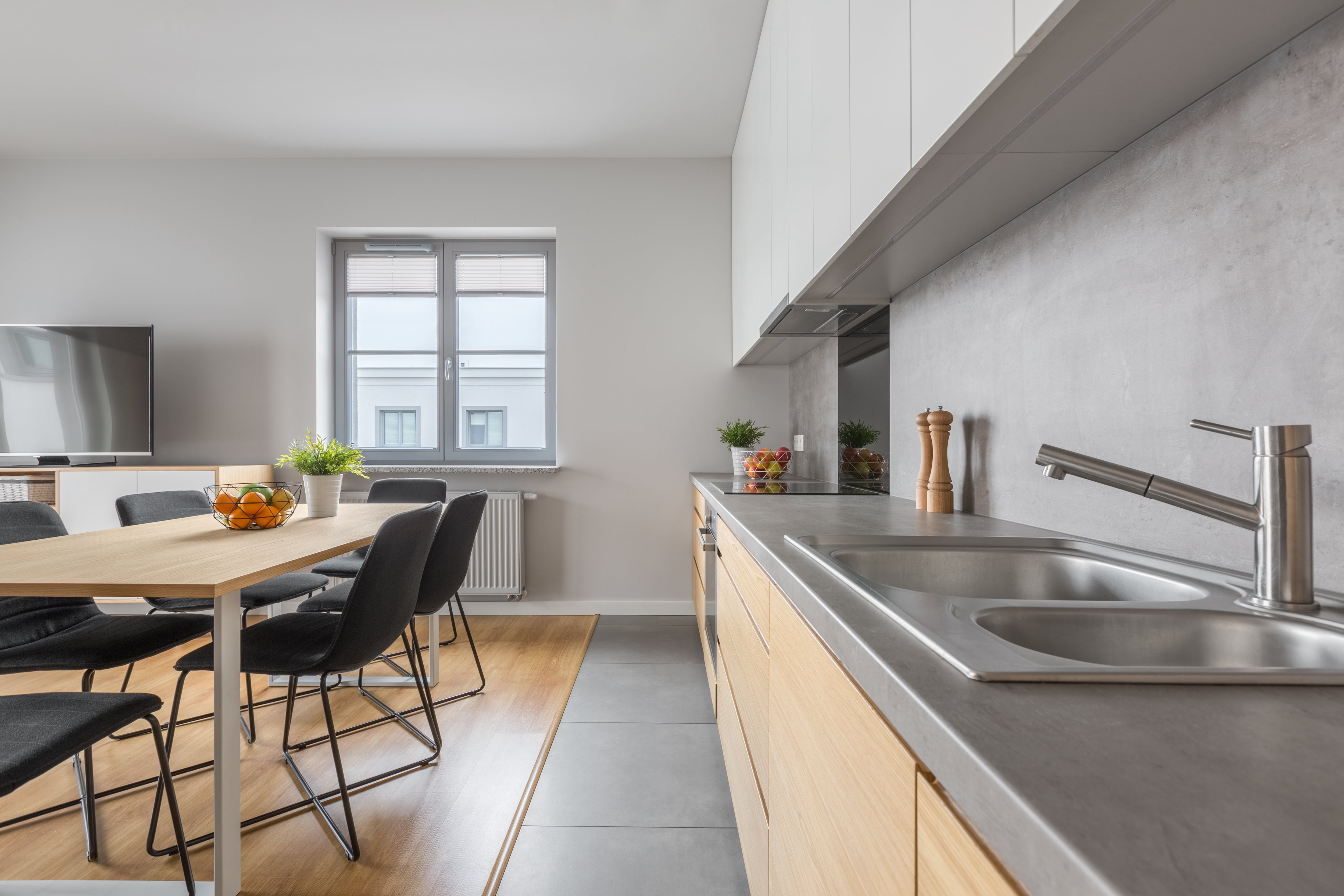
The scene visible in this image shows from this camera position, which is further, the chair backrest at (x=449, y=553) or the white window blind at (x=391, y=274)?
the white window blind at (x=391, y=274)

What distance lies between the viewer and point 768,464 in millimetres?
2984

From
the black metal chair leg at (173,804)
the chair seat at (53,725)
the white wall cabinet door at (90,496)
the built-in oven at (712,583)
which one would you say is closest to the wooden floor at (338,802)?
the black metal chair leg at (173,804)

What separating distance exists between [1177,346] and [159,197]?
204 inches

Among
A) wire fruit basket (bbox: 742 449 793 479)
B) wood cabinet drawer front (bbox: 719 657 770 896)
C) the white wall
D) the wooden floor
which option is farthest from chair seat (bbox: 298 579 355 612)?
wire fruit basket (bbox: 742 449 793 479)

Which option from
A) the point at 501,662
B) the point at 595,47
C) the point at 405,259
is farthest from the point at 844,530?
the point at 405,259

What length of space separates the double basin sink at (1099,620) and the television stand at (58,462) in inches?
179

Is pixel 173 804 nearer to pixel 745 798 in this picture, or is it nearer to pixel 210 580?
pixel 210 580

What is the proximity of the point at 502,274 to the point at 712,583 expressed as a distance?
8.99ft

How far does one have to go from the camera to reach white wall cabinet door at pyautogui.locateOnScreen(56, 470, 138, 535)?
3547 millimetres

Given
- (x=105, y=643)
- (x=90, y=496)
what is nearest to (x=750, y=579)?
(x=105, y=643)

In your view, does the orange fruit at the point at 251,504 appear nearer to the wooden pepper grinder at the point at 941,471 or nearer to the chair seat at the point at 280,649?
the chair seat at the point at 280,649

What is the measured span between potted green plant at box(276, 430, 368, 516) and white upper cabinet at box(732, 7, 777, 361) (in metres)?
1.76

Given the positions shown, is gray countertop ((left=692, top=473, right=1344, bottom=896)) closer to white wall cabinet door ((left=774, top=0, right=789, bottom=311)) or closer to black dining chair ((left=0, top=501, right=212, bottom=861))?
white wall cabinet door ((left=774, top=0, right=789, bottom=311))

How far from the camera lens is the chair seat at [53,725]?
1.07m
